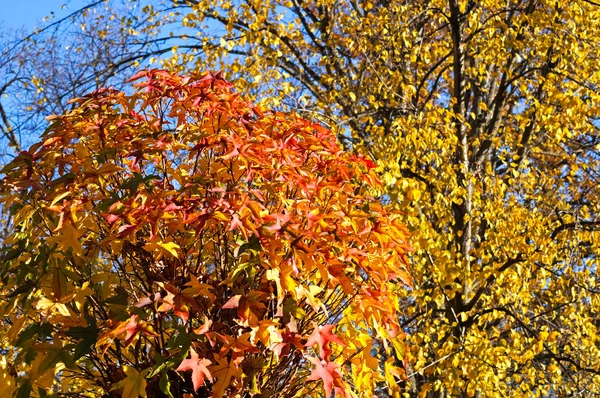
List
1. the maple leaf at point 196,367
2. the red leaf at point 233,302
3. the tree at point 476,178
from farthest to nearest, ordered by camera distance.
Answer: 1. the tree at point 476,178
2. the red leaf at point 233,302
3. the maple leaf at point 196,367

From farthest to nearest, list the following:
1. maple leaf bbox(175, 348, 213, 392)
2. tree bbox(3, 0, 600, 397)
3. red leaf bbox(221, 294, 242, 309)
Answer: tree bbox(3, 0, 600, 397) < red leaf bbox(221, 294, 242, 309) < maple leaf bbox(175, 348, 213, 392)

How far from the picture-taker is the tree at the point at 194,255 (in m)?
1.94

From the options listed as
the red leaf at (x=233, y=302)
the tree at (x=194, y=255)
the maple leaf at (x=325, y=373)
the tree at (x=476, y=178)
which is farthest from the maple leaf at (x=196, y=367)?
the tree at (x=476, y=178)

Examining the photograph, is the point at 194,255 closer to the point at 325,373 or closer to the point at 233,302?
the point at 233,302

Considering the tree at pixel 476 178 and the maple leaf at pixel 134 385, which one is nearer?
the maple leaf at pixel 134 385

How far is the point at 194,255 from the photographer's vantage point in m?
2.35

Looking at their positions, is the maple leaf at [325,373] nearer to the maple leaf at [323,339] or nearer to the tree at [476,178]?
the maple leaf at [323,339]

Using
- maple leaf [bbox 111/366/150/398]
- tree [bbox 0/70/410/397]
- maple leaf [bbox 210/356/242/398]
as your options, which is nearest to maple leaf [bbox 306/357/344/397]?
tree [bbox 0/70/410/397]

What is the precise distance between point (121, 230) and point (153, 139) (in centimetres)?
→ 43

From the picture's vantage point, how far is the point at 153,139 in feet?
7.24

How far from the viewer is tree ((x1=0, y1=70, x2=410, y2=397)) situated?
194 cm

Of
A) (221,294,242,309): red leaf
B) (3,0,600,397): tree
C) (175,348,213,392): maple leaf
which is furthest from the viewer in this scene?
(3,0,600,397): tree

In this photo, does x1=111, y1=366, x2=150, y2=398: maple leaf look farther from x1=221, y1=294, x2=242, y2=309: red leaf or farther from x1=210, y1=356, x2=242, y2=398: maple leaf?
x1=221, y1=294, x2=242, y2=309: red leaf

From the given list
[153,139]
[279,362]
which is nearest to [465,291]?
[279,362]
